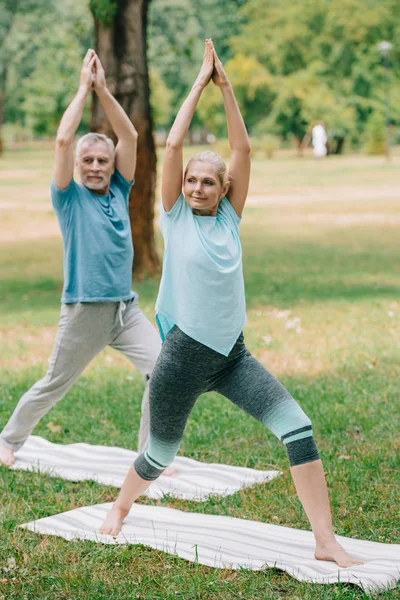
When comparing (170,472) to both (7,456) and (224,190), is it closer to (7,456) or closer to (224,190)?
(7,456)

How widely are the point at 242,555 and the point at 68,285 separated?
6.24 ft

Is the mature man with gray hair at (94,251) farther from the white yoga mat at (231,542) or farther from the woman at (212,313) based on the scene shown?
the woman at (212,313)

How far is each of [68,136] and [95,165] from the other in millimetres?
237

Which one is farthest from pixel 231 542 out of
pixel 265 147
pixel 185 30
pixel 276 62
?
pixel 276 62

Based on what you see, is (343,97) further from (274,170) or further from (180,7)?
(274,170)

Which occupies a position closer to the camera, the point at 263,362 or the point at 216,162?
the point at 216,162

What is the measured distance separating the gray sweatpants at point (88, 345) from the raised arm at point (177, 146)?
1.38m

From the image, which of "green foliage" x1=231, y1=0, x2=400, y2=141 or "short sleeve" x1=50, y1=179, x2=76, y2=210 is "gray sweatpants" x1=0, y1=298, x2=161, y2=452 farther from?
"green foliage" x1=231, y1=0, x2=400, y2=141

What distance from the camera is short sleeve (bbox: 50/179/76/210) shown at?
5.42 meters

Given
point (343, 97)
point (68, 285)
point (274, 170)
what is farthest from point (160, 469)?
point (343, 97)

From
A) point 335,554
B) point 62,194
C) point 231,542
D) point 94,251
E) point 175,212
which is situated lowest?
point 231,542

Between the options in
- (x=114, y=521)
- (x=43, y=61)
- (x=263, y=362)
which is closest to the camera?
(x=114, y=521)

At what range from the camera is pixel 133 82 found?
486 inches

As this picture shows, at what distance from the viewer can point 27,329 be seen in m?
10.6
